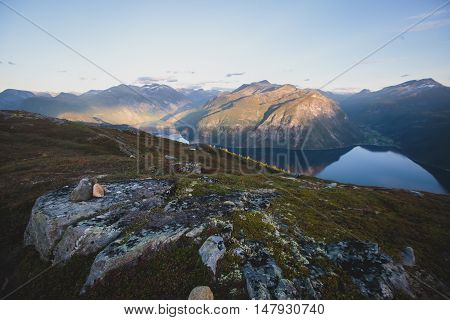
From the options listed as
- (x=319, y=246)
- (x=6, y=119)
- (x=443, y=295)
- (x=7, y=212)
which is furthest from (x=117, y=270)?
(x=6, y=119)

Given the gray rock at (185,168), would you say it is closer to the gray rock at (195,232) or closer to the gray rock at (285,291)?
the gray rock at (195,232)

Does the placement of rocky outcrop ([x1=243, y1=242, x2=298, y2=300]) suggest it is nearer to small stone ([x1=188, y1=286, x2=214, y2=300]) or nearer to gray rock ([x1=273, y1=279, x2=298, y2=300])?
gray rock ([x1=273, y1=279, x2=298, y2=300])

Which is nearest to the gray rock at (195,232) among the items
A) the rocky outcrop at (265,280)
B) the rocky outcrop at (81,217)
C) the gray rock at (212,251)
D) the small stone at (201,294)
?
the gray rock at (212,251)

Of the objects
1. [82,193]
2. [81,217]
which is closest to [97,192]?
[82,193]

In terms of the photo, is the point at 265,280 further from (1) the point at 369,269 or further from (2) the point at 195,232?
(1) the point at 369,269

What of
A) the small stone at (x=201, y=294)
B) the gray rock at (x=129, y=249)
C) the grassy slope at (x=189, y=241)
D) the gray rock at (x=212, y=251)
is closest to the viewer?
the small stone at (x=201, y=294)

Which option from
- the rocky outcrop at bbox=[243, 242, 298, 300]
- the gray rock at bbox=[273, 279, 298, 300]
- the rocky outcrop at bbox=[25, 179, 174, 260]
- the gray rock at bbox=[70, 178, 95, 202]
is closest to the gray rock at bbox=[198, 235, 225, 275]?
the rocky outcrop at bbox=[243, 242, 298, 300]
